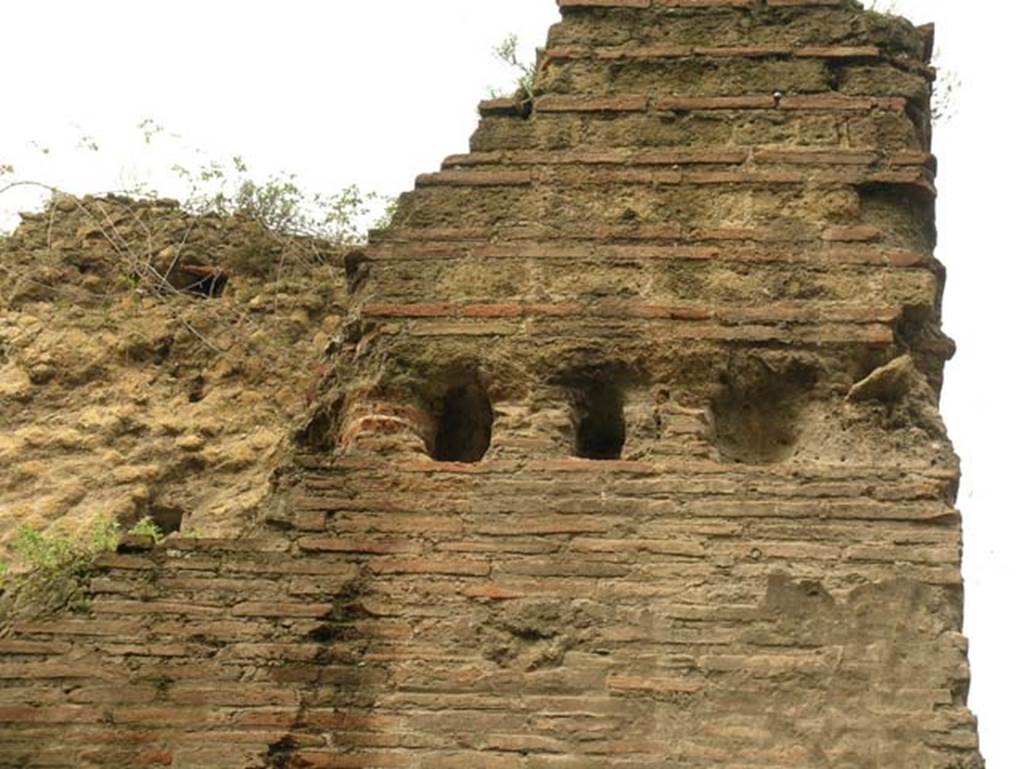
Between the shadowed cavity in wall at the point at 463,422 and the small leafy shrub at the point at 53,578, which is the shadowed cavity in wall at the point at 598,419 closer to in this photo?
the shadowed cavity in wall at the point at 463,422

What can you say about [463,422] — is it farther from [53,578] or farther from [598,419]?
[53,578]

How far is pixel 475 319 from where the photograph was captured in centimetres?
593

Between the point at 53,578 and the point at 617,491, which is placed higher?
the point at 617,491

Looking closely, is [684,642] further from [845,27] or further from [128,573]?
[845,27]

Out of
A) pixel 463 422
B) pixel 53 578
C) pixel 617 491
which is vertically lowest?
pixel 53 578

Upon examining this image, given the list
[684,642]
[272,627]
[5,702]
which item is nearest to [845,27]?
[684,642]

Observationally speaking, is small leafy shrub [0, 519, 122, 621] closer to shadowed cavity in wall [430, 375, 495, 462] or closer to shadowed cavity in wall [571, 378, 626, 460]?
shadowed cavity in wall [430, 375, 495, 462]

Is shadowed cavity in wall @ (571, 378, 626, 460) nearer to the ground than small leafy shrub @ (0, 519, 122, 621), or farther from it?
farther from it

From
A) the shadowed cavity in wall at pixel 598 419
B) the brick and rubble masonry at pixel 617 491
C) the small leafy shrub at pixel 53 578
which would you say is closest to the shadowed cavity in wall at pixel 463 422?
the brick and rubble masonry at pixel 617 491

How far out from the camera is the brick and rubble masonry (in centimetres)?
507

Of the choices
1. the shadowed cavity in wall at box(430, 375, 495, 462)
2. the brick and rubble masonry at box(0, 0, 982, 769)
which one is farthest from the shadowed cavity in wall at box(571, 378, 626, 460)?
the shadowed cavity in wall at box(430, 375, 495, 462)

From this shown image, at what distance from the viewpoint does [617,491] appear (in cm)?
548

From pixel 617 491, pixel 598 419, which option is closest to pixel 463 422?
pixel 598 419

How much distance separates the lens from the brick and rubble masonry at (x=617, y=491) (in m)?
5.07
